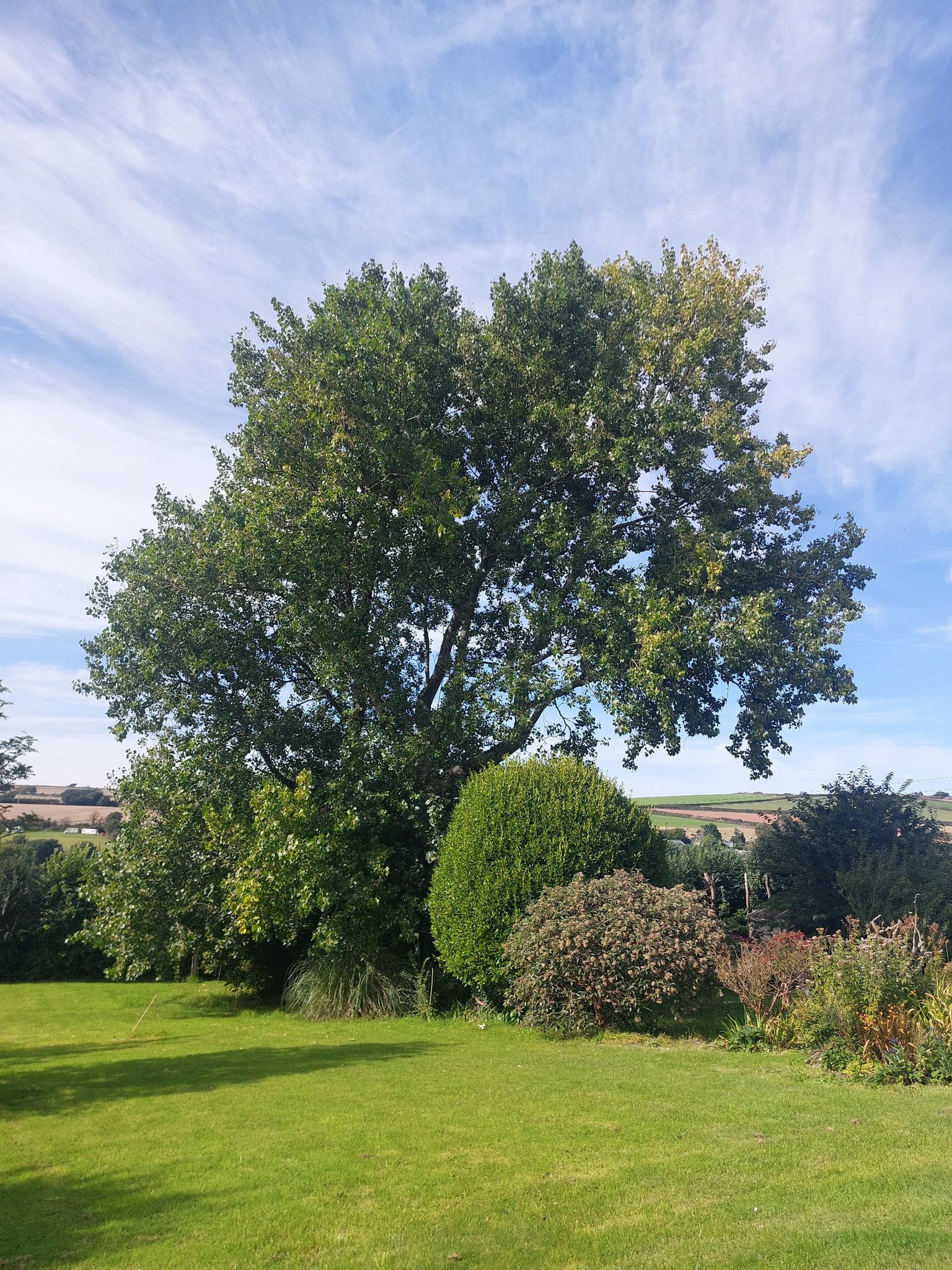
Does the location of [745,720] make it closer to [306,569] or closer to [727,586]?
[727,586]

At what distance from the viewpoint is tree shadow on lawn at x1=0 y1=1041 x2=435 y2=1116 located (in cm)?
875

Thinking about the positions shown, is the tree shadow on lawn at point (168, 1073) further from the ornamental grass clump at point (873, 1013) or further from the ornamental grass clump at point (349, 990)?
the ornamental grass clump at point (873, 1013)

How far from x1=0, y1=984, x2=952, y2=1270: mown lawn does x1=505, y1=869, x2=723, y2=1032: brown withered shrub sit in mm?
1123

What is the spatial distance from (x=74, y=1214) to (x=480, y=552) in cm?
1566

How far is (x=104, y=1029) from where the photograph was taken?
14531 millimetres

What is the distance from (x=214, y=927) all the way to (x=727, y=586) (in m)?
13.3

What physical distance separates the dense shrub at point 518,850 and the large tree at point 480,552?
2.80m

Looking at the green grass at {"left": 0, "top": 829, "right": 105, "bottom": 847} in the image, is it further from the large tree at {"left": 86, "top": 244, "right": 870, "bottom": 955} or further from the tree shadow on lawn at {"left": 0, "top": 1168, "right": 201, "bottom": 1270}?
the tree shadow on lawn at {"left": 0, "top": 1168, "right": 201, "bottom": 1270}

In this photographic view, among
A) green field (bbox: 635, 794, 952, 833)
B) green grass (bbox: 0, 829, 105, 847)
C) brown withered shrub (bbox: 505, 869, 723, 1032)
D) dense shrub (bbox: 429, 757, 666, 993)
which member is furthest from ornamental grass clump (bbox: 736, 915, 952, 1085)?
green grass (bbox: 0, 829, 105, 847)

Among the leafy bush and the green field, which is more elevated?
the green field

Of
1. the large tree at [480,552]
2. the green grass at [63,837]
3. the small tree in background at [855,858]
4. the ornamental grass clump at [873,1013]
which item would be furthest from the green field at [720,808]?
the green grass at [63,837]

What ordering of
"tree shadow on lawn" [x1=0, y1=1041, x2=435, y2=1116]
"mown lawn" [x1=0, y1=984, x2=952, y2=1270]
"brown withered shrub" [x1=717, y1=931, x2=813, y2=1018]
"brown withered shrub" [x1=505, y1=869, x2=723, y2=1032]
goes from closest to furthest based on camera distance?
"mown lawn" [x1=0, y1=984, x2=952, y2=1270] → "tree shadow on lawn" [x1=0, y1=1041, x2=435, y2=1116] → "brown withered shrub" [x1=717, y1=931, x2=813, y2=1018] → "brown withered shrub" [x1=505, y1=869, x2=723, y2=1032]

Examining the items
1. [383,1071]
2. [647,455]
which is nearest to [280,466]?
[647,455]

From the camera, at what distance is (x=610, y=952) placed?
38.1ft
